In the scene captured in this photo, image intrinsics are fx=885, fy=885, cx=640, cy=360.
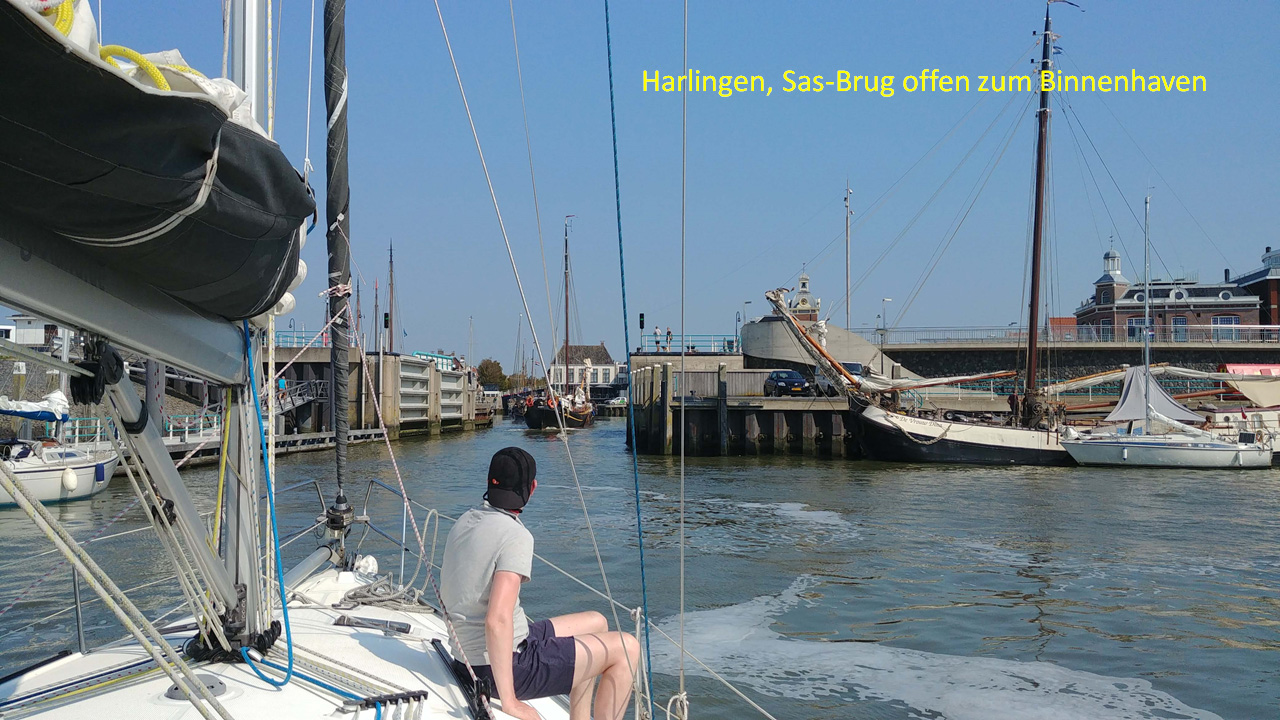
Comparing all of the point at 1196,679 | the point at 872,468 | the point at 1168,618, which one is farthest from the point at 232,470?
the point at 872,468

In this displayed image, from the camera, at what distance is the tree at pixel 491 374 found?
106562mm

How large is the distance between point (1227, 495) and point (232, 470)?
22.0 meters

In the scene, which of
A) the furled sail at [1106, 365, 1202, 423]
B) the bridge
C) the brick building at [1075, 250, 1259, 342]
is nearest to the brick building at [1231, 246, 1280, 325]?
the brick building at [1075, 250, 1259, 342]

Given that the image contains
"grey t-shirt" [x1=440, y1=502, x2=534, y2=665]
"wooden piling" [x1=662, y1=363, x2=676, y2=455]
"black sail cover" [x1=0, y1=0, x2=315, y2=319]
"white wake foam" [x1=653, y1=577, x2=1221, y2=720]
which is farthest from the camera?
"wooden piling" [x1=662, y1=363, x2=676, y2=455]

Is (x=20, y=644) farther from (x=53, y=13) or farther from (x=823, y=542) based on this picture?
(x=823, y=542)

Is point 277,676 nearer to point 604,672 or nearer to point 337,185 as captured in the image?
point 604,672

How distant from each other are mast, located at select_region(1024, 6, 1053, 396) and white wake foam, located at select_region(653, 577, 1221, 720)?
2367cm

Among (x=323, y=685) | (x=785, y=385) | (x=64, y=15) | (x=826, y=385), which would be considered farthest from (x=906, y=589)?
(x=785, y=385)

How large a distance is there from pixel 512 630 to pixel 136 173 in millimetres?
2030

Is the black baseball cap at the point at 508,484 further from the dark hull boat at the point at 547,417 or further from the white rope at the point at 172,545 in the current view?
the dark hull boat at the point at 547,417

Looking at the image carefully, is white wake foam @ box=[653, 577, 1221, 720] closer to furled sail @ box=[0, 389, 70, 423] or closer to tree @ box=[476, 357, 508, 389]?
furled sail @ box=[0, 389, 70, 423]

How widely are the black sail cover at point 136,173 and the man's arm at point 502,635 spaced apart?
4.61 feet

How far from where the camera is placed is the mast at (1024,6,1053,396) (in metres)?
29.3

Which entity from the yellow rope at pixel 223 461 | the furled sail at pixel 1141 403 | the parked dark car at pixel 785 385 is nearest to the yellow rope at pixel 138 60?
the yellow rope at pixel 223 461
